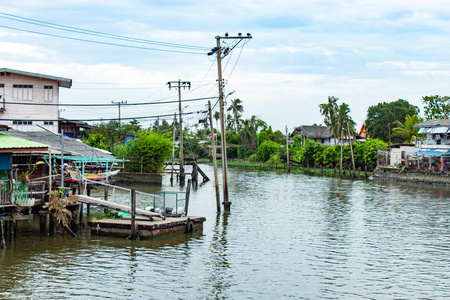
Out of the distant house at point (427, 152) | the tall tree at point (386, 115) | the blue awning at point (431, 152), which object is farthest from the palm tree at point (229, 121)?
the blue awning at point (431, 152)

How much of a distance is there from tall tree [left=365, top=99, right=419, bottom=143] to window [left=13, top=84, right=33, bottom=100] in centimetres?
6721

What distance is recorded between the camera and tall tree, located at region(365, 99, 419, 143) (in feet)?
309

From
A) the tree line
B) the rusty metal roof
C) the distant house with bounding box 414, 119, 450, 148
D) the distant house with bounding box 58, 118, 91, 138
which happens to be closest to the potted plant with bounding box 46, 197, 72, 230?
the rusty metal roof

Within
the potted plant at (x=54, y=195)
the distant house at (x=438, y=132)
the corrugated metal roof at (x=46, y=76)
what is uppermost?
the corrugated metal roof at (x=46, y=76)

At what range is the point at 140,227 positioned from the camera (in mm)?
21953

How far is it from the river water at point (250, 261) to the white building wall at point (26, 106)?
1720 cm

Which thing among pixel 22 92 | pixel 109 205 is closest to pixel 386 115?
pixel 22 92

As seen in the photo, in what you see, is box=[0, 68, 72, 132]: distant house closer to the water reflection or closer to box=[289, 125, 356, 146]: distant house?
the water reflection

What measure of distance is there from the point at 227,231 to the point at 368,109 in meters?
82.8

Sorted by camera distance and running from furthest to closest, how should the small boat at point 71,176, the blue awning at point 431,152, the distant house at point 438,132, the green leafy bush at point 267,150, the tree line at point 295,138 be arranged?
1. the green leafy bush at point 267,150
2. the distant house at point 438,132
3. the blue awning at point 431,152
4. the tree line at point 295,138
5. the small boat at point 71,176

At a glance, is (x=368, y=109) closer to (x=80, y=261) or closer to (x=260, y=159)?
(x=260, y=159)

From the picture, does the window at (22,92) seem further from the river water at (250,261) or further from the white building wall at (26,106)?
the river water at (250,261)

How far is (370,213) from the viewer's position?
33938 mm

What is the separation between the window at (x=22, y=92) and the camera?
41.2m
